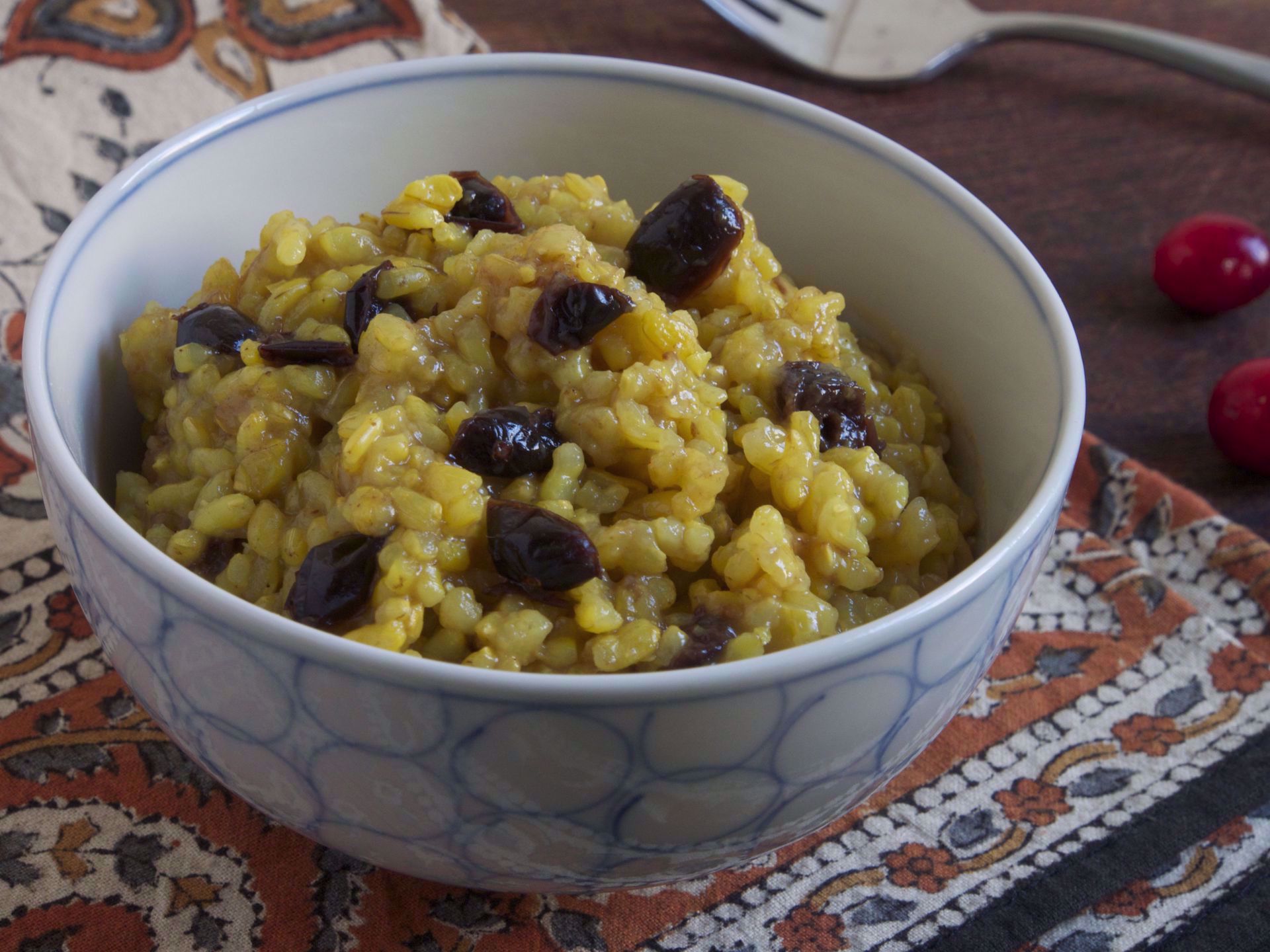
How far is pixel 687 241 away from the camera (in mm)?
1804

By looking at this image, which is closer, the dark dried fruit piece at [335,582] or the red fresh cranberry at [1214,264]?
the dark dried fruit piece at [335,582]

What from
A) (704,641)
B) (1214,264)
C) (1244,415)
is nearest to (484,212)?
(704,641)

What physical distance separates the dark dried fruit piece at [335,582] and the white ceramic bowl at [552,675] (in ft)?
0.49

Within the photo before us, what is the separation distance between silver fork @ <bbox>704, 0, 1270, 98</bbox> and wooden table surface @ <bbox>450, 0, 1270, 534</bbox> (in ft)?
0.24

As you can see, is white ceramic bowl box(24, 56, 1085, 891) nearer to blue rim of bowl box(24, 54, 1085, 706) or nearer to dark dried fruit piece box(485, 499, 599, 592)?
blue rim of bowl box(24, 54, 1085, 706)

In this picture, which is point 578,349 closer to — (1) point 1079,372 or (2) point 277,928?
(1) point 1079,372

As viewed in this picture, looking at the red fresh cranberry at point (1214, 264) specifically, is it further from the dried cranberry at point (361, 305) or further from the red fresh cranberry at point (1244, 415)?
the dried cranberry at point (361, 305)

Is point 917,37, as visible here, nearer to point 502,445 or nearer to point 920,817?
point 920,817

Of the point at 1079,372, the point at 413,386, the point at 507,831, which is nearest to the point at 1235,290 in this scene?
the point at 1079,372

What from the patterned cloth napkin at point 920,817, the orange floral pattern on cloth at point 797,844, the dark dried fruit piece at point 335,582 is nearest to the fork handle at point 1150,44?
the patterned cloth napkin at point 920,817

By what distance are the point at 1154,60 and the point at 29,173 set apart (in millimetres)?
3080

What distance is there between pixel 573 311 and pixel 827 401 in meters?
0.38

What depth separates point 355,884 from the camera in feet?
5.94

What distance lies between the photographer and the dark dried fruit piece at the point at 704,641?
1.50 meters
